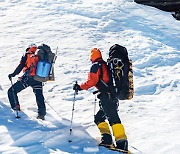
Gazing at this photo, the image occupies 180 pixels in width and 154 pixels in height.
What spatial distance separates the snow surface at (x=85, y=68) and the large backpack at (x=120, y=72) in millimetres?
1310

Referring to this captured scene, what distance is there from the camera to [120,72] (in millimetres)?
7953

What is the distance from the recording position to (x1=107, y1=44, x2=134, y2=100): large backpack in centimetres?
793

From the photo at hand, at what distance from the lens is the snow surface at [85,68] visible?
28.4 feet

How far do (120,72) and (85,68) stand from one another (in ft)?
19.0

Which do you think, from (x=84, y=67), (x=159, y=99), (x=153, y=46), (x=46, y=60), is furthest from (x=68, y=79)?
(x=153, y=46)

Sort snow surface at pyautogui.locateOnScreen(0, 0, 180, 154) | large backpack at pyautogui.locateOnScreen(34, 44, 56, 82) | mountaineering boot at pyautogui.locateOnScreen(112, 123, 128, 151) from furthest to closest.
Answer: large backpack at pyautogui.locateOnScreen(34, 44, 56, 82)
snow surface at pyautogui.locateOnScreen(0, 0, 180, 154)
mountaineering boot at pyautogui.locateOnScreen(112, 123, 128, 151)

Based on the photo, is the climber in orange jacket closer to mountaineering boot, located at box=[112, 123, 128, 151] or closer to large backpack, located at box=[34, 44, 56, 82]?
mountaineering boot, located at box=[112, 123, 128, 151]

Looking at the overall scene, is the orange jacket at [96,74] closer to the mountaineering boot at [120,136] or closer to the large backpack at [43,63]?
the mountaineering boot at [120,136]

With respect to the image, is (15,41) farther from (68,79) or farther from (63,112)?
(63,112)

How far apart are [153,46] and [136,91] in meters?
4.46

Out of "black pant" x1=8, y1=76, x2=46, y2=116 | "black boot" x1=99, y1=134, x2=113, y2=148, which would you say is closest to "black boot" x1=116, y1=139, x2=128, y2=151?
"black boot" x1=99, y1=134, x2=113, y2=148

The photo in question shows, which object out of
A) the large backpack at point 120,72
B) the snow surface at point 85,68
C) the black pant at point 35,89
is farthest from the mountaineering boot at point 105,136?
the black pant at point 35,89

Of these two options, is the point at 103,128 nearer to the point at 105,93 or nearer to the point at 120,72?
the point at 105,93

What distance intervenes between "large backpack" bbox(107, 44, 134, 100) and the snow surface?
1310 mm
